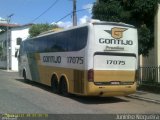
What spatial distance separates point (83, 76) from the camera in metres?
16.0

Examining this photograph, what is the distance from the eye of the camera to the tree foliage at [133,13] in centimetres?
1994

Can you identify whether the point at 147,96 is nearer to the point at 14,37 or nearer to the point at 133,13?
the point at 133,13

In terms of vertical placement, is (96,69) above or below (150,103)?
above

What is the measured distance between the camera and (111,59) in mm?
16031

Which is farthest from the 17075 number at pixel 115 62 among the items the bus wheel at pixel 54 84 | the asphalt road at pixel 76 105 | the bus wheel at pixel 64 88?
the bus wheel at pixel 54 84

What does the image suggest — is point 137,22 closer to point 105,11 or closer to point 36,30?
point 105,11

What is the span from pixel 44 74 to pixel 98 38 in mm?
7081

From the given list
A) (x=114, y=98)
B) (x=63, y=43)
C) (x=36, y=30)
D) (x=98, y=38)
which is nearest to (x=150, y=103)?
(x=114, y=98)

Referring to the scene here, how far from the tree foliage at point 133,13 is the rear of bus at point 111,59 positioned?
3.47 m

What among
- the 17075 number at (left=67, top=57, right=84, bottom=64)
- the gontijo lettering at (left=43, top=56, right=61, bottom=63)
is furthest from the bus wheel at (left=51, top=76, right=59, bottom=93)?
the 17075 number at (left=67, top=57, right=84, bottom=64)

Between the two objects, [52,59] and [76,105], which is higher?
[52,59]

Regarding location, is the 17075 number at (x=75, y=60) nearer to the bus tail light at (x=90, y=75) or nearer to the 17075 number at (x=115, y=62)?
the bus tail light at (x=90, y=75)

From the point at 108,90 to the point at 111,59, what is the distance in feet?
4.24

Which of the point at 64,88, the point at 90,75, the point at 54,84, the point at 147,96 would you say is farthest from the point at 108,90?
the point at 54,84
